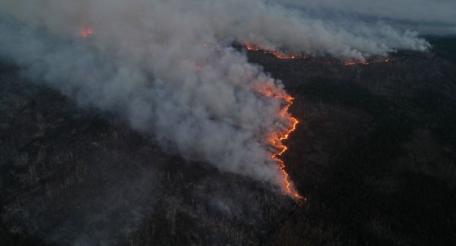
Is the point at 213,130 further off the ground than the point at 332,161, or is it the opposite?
the point at 213,130

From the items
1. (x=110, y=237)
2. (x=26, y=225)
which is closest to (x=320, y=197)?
A: (x=110, y=237)

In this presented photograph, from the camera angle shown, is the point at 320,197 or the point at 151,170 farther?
the point at 320,197

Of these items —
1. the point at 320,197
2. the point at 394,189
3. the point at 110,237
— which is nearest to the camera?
the point at 110,237

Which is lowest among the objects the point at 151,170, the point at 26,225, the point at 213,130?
the point at 26,225

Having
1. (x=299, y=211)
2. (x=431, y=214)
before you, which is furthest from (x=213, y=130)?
(x=431, y=214)

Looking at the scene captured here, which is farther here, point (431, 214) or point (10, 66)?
point (10, 66)

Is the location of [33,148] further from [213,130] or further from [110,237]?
[213,130]

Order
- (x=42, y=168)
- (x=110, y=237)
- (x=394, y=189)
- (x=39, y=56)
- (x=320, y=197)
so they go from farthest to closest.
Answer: (x=39, y=56)
(x=394, y=189)
(x=320, y=197)
(x=42, y=168)
(x=110, y=237)

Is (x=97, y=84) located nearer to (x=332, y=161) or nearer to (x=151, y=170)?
(x=151, y=170)

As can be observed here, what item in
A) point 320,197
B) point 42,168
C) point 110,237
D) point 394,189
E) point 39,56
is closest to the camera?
point 110,237
